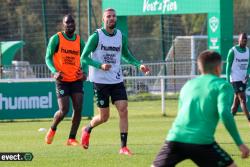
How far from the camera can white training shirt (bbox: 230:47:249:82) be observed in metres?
19.4

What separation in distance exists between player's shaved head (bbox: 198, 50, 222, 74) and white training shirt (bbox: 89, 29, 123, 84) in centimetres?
549

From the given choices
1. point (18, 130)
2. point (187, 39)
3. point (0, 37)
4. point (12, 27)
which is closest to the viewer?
point (18, 130)

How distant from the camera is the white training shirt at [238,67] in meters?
19.4

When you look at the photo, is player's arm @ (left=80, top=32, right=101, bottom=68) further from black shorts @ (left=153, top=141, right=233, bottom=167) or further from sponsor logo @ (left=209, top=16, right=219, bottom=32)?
sponsor logo @ (left=209, top=16, right=219, bottom=32)

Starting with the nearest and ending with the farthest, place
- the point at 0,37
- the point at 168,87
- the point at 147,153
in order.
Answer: the point at 147,153 < the point at 168,87 < the point at 0,37

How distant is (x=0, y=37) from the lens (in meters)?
47.0

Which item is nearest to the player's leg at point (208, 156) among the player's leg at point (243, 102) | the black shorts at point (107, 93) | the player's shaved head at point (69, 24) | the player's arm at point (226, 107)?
the player's arm at point (226, 107)

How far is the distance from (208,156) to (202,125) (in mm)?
296

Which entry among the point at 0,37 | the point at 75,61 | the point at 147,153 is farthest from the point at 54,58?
the point at 0,37

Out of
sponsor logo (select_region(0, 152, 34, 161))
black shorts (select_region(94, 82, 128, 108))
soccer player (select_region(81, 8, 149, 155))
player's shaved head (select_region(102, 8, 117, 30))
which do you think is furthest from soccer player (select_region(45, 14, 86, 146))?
sponsor logo (select_region(0, 152, 34, 161))

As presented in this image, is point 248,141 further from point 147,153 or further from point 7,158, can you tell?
point 7,158

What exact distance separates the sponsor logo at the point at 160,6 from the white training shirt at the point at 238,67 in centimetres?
734

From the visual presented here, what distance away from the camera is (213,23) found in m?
26.3

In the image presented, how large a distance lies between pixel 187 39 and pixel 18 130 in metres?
20.1
